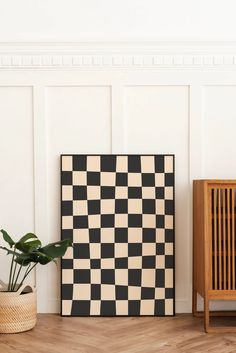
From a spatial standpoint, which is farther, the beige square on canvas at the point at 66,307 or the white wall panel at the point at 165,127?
the white wall panel at the point at 165,127

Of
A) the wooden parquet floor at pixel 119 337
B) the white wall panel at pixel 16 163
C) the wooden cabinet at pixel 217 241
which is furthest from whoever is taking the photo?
the white wall panel at pixel 16 163

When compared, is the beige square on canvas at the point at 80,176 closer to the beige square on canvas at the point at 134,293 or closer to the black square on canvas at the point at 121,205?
the black square on canvas at the point at 121,205

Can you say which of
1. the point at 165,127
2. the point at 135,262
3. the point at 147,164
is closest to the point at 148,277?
the point at 135,262

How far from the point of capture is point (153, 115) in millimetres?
4012

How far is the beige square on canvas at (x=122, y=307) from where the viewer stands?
3.90 m

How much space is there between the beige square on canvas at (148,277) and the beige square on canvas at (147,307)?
0.11m

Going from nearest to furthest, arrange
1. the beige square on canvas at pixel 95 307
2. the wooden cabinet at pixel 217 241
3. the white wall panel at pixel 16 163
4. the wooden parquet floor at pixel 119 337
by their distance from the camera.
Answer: the wooden parquet floor at pixel 119 337 < the wooden cabinet at pixel 217 241 < the beige square on canvas at pixel 95 307 < the white wall panel at pixel 16 163

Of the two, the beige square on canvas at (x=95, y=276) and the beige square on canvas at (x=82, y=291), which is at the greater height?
the beige square on canvas at (x=95, y=276)

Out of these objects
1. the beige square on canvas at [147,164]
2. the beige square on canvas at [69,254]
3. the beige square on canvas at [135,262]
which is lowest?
the beige square on canvas at [135,262]

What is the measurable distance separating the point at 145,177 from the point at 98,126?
1.60 ft

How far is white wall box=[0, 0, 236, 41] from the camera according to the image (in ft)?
13.1

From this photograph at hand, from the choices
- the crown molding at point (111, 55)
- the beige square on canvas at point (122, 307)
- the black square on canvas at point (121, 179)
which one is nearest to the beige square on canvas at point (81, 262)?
the beige square on canvas at point (122, 307)

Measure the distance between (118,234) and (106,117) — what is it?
824mm

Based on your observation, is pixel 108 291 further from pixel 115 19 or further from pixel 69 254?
pixel 115 19
